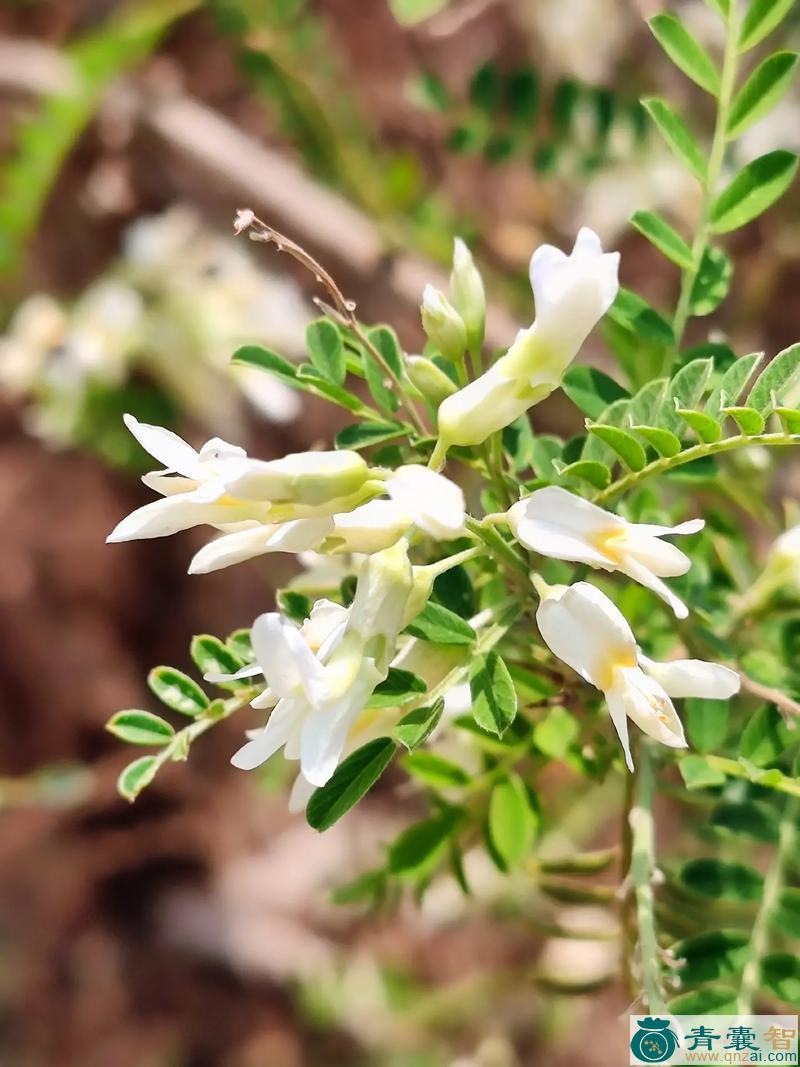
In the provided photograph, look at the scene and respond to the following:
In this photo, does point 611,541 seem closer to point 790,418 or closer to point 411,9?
point 790,418

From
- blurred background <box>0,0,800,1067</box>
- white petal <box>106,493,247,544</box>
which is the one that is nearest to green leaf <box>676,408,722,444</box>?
white petal <box>106,493,247,544</box>

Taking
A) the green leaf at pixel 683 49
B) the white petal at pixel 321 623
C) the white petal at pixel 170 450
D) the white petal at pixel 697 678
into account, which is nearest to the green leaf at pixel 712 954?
the white petal at pixel 697 678

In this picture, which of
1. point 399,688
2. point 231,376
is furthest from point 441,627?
point 231,376

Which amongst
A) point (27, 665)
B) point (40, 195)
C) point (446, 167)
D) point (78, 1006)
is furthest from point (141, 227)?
point (78, 1006)

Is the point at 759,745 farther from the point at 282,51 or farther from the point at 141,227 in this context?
the point at 141,227

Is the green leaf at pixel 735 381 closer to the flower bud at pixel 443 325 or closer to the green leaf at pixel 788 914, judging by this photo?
the flower bud at pixel 443 325

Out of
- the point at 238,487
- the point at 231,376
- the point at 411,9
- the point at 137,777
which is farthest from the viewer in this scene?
the point at 231,376
